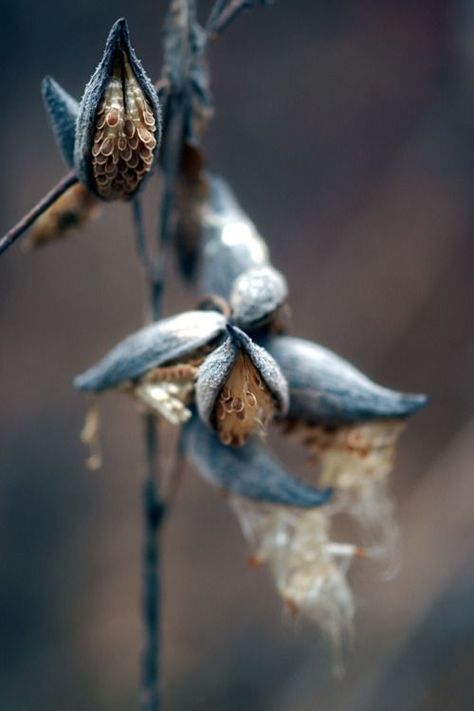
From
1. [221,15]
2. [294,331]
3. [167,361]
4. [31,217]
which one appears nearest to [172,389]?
[167,361]

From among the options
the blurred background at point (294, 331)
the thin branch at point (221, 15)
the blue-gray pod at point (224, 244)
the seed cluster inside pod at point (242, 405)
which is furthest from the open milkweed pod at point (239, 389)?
the blurred background at point (294, 331)

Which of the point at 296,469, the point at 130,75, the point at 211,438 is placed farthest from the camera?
the point at 296,469

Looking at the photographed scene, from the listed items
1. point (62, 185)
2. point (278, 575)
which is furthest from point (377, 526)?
point (62, 185)

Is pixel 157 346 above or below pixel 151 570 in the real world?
above

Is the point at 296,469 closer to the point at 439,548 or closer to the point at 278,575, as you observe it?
the point at 439,548

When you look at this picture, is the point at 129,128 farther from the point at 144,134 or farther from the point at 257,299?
the point at 257,299
